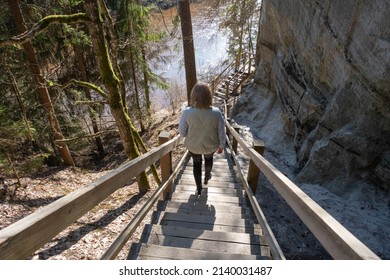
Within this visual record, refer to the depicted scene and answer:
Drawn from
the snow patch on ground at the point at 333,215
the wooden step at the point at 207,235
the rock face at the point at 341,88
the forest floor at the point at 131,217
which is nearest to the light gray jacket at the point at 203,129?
the wooden step at the point at 207,235

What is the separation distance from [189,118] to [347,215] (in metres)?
4.83

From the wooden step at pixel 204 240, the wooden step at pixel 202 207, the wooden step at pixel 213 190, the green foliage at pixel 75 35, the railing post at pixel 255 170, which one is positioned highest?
the green foliage at pixel 75 35

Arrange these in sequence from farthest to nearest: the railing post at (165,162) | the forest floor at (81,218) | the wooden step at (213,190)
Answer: the wooden step at (213,190) < the forest floor at (81,218) < the railing post at (165,162)

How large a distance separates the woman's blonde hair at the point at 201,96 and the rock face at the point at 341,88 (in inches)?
155

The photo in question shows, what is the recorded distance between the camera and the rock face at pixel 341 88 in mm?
5086

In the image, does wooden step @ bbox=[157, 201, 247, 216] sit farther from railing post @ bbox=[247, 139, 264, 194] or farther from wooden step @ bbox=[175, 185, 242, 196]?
wooden step @ bbox=[175, 185, 242, 196]

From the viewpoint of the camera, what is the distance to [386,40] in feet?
15.2

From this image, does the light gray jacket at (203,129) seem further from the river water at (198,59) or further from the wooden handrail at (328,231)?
the river water at (198,59)

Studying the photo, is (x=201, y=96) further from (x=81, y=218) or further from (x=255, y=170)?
(x=81, y=218)

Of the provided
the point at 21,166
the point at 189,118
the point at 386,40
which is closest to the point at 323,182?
the point at 386,40

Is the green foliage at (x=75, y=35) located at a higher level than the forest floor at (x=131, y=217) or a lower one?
higher

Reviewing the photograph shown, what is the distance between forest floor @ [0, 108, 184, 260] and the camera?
4.19 m

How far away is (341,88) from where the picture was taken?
20.3 feet
